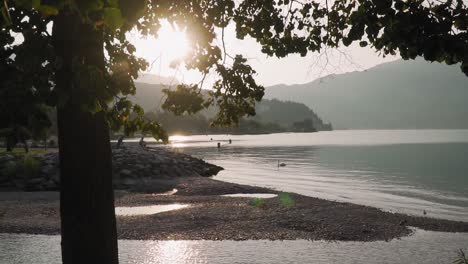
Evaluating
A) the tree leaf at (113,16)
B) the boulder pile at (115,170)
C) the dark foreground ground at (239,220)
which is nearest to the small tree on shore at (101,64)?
the tree leaf at (113,16)

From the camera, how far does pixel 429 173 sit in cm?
6588

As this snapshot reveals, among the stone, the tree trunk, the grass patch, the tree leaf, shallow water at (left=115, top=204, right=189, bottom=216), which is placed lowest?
the grass patch

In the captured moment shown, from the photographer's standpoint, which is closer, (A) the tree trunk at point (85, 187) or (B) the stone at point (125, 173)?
(A) the tree trunk at point (85, 187)

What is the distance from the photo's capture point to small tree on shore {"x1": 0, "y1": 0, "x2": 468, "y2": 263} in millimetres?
4406

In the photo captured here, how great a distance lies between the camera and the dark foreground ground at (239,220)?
20.4 metres

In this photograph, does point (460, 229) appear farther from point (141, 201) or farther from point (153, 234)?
point (141, 201)

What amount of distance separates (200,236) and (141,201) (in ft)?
40.7

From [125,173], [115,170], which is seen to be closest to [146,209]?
[125,173]

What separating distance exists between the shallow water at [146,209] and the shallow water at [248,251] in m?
7.41

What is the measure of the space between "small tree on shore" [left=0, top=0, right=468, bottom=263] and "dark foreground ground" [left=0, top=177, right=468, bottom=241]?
12.2 meters

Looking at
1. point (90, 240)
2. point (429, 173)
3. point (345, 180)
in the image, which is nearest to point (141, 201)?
point (90, 240)

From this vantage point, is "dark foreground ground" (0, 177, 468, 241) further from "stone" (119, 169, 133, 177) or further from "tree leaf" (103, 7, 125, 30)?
"tree leaf" (103, 7, 125, 30)

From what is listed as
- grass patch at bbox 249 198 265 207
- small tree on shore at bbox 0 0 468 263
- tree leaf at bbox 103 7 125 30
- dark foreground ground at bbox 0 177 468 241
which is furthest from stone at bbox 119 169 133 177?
tree leaf at bbox 103 7 125 30

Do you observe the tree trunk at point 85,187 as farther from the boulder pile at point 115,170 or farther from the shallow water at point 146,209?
the boulder pile at point 115,170
